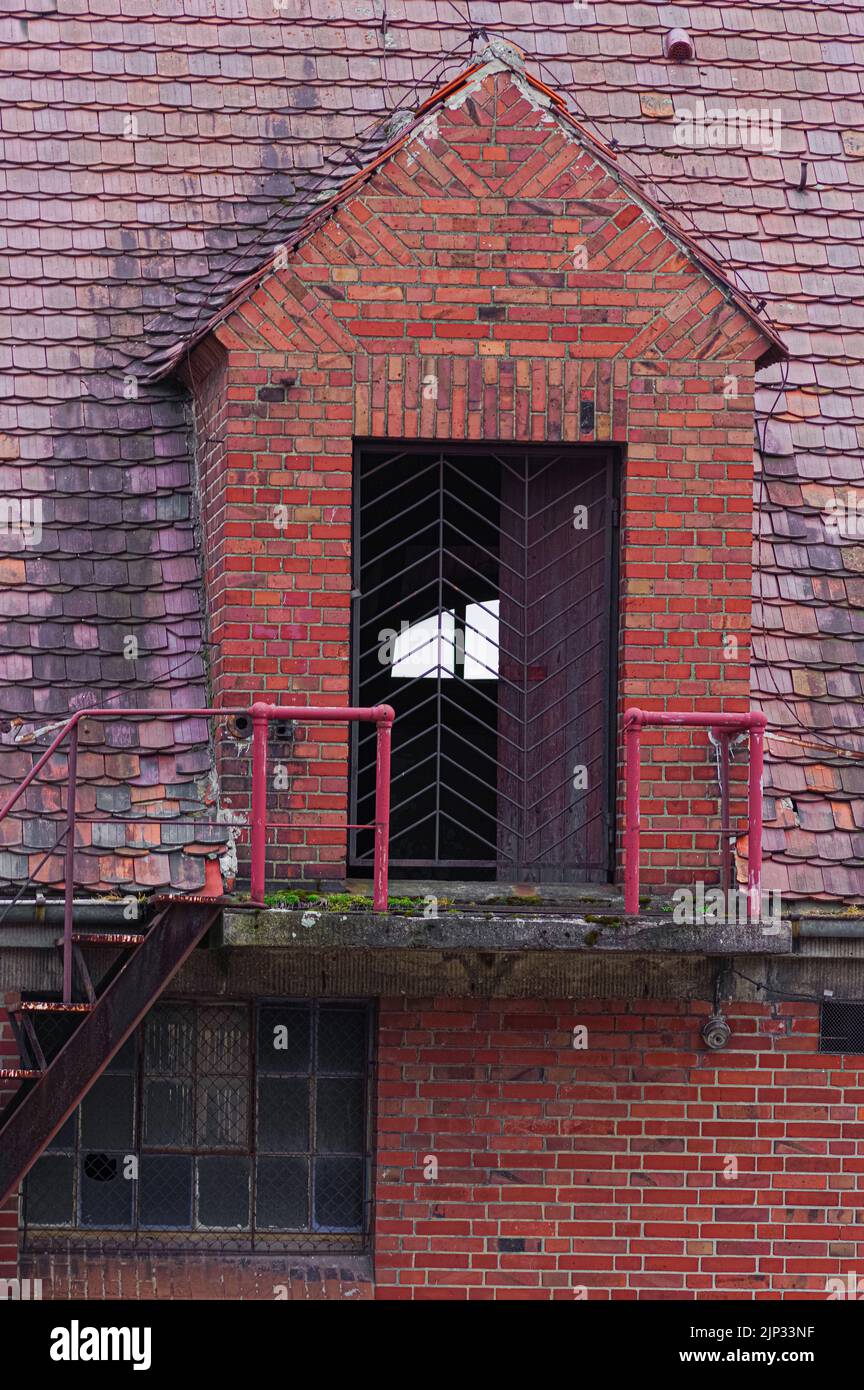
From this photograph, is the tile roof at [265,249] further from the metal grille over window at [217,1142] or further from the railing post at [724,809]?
the metal grille over window at [217,1142]

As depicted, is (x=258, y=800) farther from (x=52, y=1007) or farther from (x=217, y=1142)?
(x=217, y=1142)

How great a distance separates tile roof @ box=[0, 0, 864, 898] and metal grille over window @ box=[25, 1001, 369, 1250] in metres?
1.06

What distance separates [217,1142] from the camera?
8273mm

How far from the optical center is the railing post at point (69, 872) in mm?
7160

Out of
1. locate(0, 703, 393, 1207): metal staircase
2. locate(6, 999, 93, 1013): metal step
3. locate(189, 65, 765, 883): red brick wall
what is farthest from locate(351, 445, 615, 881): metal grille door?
locate(6, 999, 93, 1013): metal step

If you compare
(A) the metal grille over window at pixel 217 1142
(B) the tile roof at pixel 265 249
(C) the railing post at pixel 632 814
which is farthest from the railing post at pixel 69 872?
(C) the railing post at pixel 632 814

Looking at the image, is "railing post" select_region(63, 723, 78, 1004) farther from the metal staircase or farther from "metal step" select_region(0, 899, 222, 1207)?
"metal step" select_region(0, 899, 222, 1207)

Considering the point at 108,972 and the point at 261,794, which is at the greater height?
the point at 261,794

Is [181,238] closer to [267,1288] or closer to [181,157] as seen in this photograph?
[181,157]

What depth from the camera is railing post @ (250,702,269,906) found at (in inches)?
283

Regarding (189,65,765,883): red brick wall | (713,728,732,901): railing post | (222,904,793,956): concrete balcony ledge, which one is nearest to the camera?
(222,904,793,956): concrete balcony ledge

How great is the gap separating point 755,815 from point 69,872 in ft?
8.82

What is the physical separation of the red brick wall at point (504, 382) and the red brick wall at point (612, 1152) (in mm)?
926

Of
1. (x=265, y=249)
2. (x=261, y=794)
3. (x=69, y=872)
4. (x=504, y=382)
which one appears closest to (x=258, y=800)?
(x=261, y=794)
